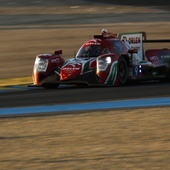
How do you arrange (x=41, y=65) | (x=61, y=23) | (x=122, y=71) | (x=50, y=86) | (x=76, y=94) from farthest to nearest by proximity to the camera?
(x=61, y=23) < (x=50, y=86) < (x=41, y=65) < (x=122, y=71) < (x=76, y=94)

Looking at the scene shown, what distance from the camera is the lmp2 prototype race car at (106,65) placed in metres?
16.7

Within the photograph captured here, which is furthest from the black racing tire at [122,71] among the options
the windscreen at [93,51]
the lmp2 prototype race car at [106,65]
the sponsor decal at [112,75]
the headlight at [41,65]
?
the headlight at [41,65]

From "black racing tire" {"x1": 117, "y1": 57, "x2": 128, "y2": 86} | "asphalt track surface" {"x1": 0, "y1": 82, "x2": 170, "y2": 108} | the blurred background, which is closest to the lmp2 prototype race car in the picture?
"black racing tire" {"x1": 117, "y1": 57, "x2": 128, "y2": 86}

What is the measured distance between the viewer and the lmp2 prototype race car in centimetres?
1670

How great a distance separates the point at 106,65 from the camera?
1652cm

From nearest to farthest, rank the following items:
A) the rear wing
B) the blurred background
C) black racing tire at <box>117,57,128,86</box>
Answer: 1. black racing tire at <box>117,57,128,86</box>
2. the rear wing
3. the blurred background

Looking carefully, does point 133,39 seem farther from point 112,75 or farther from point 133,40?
point 112,75

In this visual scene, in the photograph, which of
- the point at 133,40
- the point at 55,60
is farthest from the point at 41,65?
the point at 133,40

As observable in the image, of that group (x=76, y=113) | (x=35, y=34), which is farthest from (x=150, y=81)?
(x=35, y=34)

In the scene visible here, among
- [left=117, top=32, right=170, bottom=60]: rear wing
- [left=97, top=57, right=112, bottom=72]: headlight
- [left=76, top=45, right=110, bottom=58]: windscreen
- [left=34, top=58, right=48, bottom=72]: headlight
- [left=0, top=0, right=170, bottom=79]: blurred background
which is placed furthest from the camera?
[left=0, top=0, right=170, bottom=79]: blurred background

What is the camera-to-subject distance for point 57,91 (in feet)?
54.1

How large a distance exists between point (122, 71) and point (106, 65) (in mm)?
710

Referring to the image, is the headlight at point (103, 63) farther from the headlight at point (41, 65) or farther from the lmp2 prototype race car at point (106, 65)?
the headlight at point (41, 65)

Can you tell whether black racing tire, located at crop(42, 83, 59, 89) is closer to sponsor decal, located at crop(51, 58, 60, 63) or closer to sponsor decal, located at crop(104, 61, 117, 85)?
sponsor decal, located at crop(51, 58, 60, 63)
